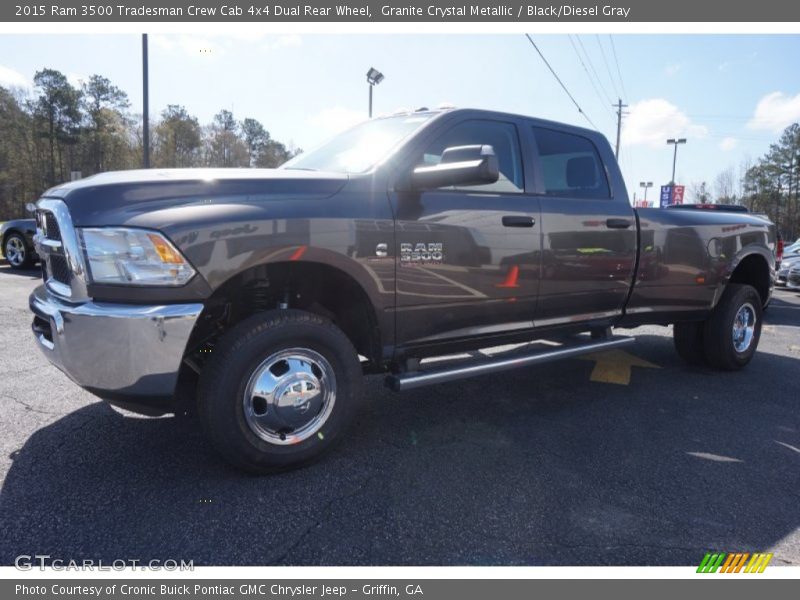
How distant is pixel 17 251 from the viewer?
11312 mm

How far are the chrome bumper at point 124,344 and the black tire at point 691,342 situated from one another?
4.59 m

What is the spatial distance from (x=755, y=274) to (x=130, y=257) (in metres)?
5.60

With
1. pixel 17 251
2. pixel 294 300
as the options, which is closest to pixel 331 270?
pixel 294 300

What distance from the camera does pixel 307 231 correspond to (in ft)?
8.31

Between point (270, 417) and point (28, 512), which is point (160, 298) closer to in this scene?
point (270, 417)

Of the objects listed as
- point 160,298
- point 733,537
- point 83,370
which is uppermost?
point 160,298

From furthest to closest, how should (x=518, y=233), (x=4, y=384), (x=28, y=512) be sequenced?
(x=4, y=384) → (x=518, y=233) → (x=28, y=512)

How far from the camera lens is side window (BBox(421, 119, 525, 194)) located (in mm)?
3244

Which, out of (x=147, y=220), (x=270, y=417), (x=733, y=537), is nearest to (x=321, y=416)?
(x=270, y=417)

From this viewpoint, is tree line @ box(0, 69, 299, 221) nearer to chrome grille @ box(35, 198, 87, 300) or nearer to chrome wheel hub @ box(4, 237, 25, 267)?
chrome wheel hub @ box(4, 237, 25, 267)

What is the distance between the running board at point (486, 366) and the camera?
2869 millimetres

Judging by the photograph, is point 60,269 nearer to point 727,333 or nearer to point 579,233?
point 579,233

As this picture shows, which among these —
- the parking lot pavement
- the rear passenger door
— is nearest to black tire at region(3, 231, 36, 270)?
the parking lot pavement

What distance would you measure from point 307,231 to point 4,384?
9.34 feet
